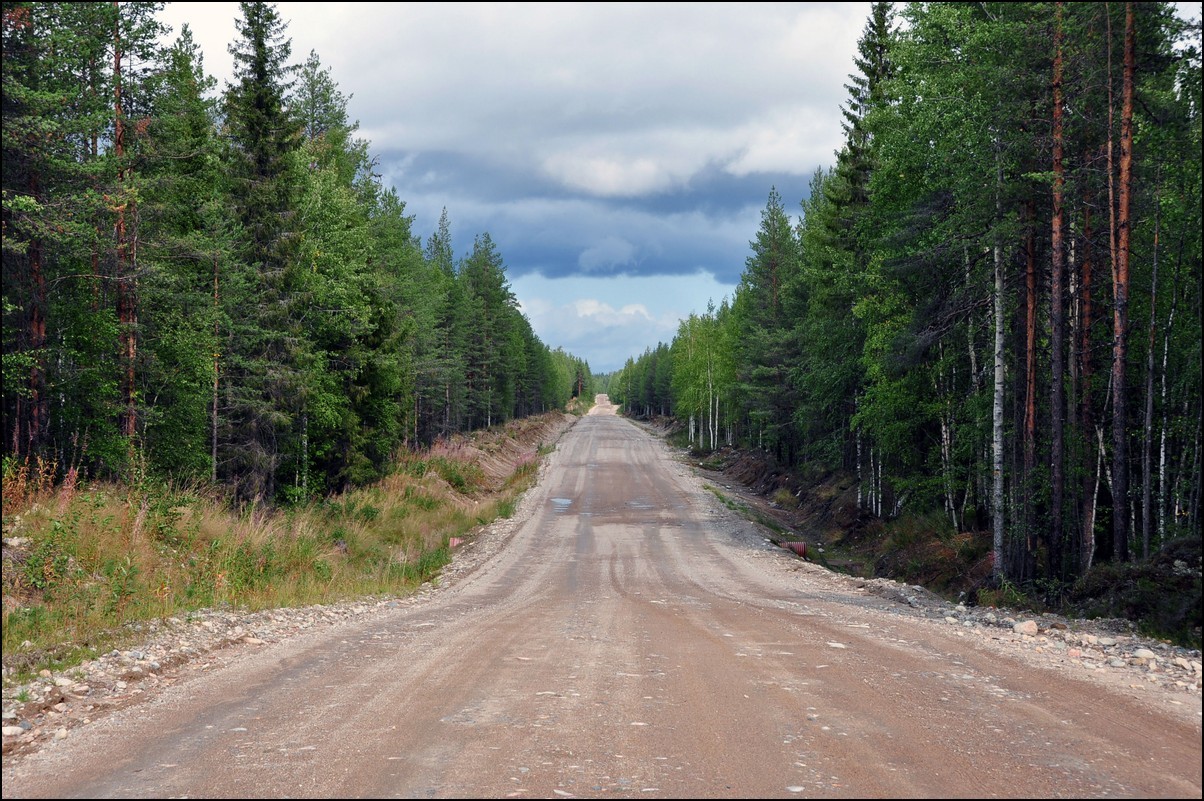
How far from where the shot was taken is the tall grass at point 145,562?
8.45 meters

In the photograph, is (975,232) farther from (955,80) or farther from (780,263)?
(780,263)

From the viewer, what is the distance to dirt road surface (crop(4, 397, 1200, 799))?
15.1 feet

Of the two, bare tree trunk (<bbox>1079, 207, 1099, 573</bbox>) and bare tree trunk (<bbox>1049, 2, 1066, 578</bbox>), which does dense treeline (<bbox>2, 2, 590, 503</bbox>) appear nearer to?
bare tree trunk (<bbox>1049, 2, 1066, 578</bbox>)

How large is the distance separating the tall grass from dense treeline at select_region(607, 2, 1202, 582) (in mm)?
13361

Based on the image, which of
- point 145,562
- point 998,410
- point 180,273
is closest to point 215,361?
point 180,273

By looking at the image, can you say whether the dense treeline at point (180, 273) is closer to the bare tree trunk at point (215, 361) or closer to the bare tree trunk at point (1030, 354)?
the bare tree trunk at point (215, 361)

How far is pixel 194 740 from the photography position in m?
5.38

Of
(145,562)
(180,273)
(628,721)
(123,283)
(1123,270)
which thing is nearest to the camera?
(628,721)

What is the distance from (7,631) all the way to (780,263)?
4008 centimetres

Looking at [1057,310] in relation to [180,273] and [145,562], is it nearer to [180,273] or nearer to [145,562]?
[145,562]

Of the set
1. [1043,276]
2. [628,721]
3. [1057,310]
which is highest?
[1043,276]

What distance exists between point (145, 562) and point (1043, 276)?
18463 mm

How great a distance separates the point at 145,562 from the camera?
1130 cm

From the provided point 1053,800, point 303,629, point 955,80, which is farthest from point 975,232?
point 303,629
